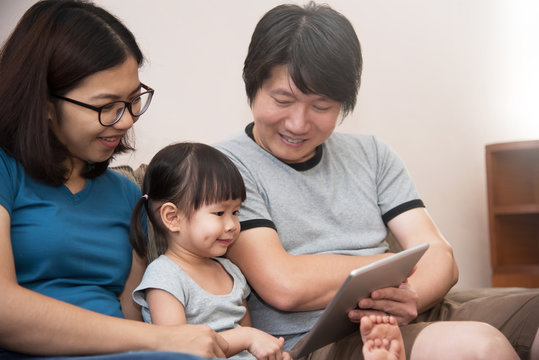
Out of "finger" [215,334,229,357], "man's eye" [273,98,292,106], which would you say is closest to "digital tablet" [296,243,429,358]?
"finger" [215,334,229,357]

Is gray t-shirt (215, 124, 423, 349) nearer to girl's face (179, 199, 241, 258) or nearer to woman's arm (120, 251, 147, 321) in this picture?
girl's face (179, 199, 241, 258)

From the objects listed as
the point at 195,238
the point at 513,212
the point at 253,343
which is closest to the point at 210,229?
the point at 195,238

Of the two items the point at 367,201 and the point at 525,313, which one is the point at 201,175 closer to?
the point at 367,201

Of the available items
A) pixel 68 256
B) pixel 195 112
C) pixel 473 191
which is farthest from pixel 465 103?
pixel 68 256

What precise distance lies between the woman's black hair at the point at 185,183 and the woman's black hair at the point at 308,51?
266 mm

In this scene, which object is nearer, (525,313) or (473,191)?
(525,313)

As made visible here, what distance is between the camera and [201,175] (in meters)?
1.37

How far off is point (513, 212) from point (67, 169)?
2.42 meters

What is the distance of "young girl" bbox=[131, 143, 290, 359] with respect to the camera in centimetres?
→ 129

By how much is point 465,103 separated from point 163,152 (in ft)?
7.21

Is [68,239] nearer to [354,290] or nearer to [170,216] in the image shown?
[170,216]

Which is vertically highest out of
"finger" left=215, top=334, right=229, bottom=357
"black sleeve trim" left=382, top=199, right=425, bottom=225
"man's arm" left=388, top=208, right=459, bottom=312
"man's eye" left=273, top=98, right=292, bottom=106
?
"man's eye" left=273, top=98, right=292, bottom=106

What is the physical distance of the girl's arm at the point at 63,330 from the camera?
3.28 ft

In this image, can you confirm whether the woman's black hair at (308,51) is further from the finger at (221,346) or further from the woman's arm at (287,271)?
the finger at (221,346)
